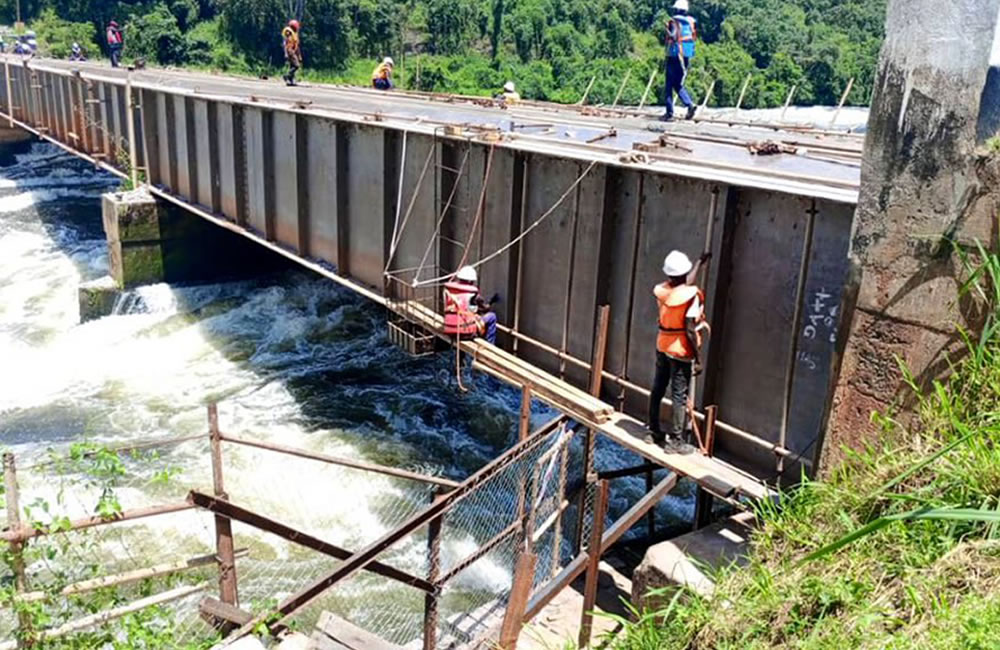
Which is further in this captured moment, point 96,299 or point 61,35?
point 61,35

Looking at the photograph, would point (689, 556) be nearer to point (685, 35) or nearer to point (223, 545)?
point (223, 545)

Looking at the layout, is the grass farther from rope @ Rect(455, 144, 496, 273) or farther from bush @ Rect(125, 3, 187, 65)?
bush @ Rect(125, 3, 187, 65)

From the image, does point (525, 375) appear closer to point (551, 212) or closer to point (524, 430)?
point (524, 430)

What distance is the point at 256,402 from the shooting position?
15555 millimetres

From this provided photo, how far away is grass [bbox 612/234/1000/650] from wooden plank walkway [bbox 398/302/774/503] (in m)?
1.07

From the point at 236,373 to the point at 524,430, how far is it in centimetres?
920

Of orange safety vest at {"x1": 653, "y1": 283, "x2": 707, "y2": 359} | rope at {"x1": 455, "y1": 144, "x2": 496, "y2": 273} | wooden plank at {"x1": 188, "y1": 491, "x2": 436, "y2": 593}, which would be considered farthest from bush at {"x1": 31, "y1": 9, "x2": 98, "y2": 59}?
orange safety vest at {"x1": 653, "y1": 283, "x2": 707, "y2": 359}

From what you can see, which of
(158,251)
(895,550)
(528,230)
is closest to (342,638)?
(895,550)

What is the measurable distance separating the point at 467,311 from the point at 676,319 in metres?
3.67

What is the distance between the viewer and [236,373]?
17.0m

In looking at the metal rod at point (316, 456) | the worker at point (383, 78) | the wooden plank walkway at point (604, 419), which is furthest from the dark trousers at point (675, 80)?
the worker at point (383, 78)

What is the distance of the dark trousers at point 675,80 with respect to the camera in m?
14.5

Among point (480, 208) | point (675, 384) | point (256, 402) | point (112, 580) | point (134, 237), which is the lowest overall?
point (256, 402)

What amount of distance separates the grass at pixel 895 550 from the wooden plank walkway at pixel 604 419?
3.52 ft
